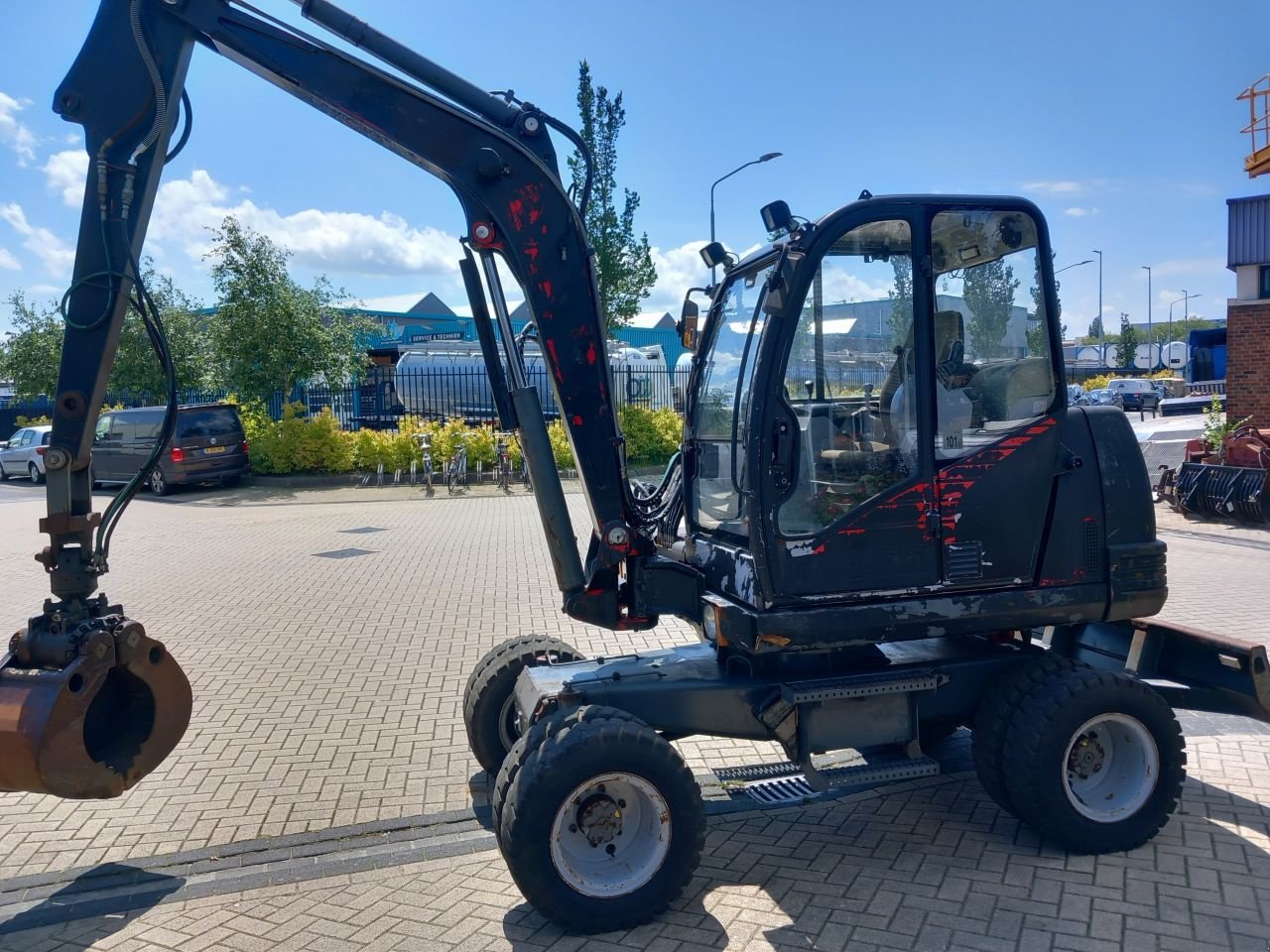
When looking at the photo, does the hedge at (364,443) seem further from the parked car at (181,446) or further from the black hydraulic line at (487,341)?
the black hydraulic line at (487,341)

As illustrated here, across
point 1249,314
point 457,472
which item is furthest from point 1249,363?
point 457,472

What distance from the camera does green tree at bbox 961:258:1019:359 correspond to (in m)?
4.38

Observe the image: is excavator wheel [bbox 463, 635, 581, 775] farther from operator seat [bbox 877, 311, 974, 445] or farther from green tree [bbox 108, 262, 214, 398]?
green tree [bbox 108, 262, 214, 398]

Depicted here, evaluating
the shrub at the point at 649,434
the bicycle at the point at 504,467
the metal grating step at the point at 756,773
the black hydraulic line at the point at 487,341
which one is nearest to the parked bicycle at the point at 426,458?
the bicycle at the point at 504,467

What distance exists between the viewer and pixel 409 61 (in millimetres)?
4316

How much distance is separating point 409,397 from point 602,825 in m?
25.5

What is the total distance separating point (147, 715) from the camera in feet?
13.4

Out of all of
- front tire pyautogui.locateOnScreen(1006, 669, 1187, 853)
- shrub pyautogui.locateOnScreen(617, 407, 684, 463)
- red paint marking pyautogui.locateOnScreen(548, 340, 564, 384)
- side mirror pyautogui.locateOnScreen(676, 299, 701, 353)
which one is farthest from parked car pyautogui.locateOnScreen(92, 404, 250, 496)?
front tire pyautogui.locateOnScreen(1006, 669, 1187, 853)

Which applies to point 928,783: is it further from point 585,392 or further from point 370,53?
point 370,53

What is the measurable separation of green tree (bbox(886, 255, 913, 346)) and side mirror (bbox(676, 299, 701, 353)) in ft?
3.68

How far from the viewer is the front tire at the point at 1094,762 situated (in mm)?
4129

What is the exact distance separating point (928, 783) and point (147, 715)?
3795 millimetres

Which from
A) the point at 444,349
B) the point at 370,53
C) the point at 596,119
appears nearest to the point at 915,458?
the point at 370,53

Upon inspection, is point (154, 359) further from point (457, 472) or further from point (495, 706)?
point (495, 706)
